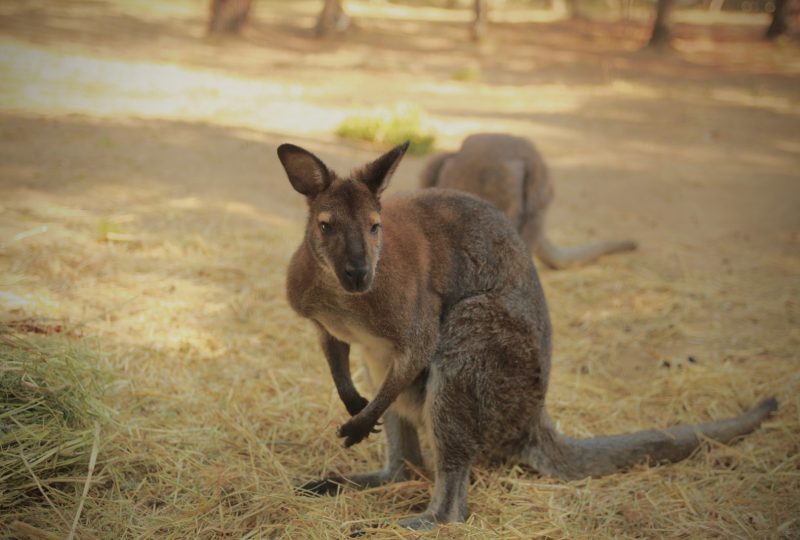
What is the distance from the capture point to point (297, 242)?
22.5 feet

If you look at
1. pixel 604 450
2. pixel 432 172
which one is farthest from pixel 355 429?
pixel 432 172

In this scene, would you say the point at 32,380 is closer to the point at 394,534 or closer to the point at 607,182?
the point at 394,534

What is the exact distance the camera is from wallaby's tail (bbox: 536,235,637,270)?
6.89 metres

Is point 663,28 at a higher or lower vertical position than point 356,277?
lower

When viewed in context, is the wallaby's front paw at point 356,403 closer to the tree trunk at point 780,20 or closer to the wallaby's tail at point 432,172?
the wallaby's tail at point 432,172

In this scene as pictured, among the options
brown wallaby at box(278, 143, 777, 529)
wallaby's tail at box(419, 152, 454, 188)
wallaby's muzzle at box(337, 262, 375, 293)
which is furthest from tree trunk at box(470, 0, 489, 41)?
wallaby's muzzle at box(337, 262, 375, 293)

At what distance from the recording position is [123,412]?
3.88m

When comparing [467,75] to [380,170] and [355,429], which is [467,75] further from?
[355,429]

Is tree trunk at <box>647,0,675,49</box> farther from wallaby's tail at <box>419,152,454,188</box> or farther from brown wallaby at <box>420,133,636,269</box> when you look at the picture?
wallaby's tail at <box>419,152,454,188</box>

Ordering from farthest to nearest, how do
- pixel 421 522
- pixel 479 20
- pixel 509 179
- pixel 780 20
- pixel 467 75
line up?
1. pixel 780 20
2. pixel 479 20
3. pixel 467 75
4. pixel 509 179
5. pixel 421 522

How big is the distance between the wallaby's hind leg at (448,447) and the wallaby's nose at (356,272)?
2.41 feet

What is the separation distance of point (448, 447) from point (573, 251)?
13.5ft

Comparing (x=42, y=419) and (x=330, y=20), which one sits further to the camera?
(x=330, y=20)

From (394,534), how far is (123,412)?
1.66 metres
